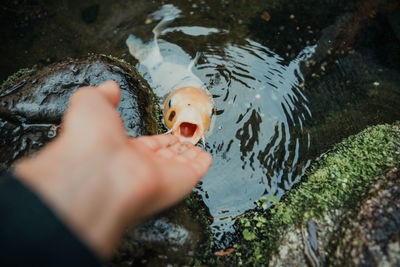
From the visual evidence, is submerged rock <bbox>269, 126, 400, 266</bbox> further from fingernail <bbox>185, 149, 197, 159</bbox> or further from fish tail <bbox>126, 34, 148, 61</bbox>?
fish tail <bbox>126, 34, 148, 61</bbox>

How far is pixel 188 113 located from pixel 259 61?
1.87 m

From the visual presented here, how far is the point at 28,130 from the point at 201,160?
1981 mm

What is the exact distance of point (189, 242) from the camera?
2779 millimetres

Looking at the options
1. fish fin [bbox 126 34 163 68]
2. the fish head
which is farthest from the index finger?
fish fin [bbox 126 34 163 68]

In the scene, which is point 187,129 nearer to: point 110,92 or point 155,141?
point 155,141

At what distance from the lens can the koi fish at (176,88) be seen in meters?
3.31

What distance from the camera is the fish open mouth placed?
3.46m

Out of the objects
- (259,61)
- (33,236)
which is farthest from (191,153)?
(259,61)

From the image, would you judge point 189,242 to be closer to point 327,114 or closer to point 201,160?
point 201,160

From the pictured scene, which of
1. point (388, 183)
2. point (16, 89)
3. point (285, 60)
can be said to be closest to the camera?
point (388, 183)

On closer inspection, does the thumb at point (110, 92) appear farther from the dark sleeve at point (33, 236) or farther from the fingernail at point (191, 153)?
the dark sleeve at point (33, 236)

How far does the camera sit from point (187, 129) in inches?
137

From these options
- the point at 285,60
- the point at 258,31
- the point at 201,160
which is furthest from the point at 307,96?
the point at 201,160

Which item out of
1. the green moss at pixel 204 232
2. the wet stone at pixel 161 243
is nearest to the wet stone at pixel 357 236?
the green moss at pixel 204 232
